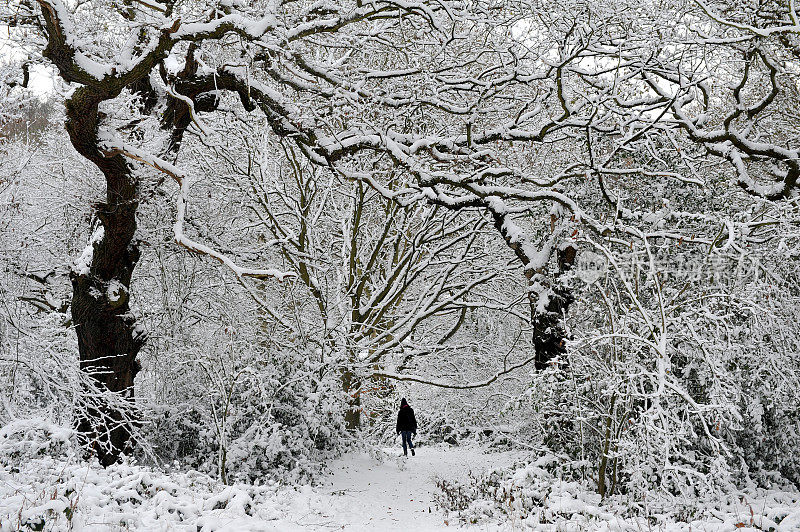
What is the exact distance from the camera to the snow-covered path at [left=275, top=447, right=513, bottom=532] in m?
7.38

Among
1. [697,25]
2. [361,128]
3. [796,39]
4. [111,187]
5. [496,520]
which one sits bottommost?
[496,520]

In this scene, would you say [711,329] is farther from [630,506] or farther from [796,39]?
[796,39]

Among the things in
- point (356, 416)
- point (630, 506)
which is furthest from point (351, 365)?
point (630, 506)

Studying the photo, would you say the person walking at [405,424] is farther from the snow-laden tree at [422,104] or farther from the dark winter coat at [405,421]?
the snow-laden tree at [422,104]

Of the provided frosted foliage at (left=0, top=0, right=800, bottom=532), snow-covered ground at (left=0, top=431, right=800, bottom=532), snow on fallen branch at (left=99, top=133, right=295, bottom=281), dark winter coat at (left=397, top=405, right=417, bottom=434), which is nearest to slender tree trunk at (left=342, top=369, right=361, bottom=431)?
frosted foliage at (left=0, top=0, right=800, bottom=532)

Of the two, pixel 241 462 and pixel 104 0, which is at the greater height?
pixel 104 0

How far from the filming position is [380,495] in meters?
9.89

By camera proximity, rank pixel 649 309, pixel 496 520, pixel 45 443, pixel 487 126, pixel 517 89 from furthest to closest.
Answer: pixel 487 126, pixel 517 89, pixel 649 309, pixel 496 520, pixel 45 443

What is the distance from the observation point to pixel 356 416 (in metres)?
13.3

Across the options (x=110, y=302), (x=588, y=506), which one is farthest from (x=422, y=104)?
(x=588, y=506)

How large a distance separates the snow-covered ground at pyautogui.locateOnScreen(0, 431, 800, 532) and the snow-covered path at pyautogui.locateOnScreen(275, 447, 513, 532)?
3 cm

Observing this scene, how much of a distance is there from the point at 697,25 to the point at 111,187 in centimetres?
862

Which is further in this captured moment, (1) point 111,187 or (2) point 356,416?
(2) point 356,416

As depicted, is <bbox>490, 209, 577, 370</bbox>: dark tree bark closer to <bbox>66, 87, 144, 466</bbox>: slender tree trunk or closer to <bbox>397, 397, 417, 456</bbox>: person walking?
<bbox>66, 87, 144, 466</bbox>: slender tree trunk
